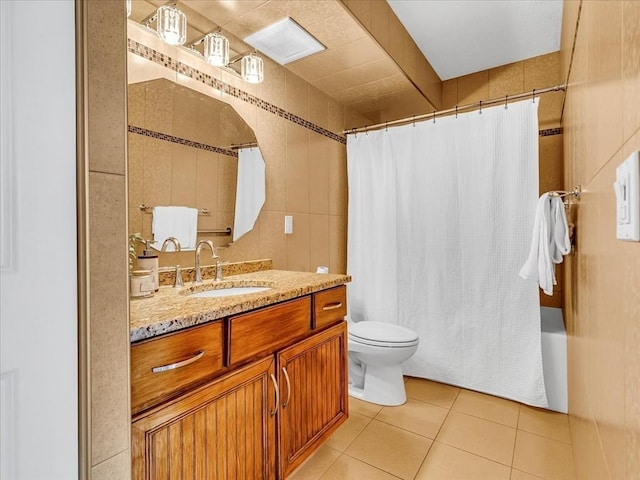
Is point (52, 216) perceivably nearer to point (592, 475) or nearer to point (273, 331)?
point (273, 331)

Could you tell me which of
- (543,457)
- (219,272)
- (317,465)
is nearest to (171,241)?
(219,272)

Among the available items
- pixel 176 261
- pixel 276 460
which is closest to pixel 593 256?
pixel 276 460

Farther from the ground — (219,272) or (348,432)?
(219,272)

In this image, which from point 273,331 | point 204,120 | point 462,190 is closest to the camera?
point 273,331

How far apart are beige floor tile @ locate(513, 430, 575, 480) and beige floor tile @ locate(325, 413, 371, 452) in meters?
0.76

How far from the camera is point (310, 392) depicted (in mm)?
1438

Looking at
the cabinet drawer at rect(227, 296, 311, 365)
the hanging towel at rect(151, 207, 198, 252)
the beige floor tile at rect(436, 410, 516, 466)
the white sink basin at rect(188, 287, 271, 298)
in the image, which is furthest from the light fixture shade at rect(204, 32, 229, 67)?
the beige floor tile at rect(436, 410, 516, 466)

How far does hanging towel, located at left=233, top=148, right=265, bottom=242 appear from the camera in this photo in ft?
6.00

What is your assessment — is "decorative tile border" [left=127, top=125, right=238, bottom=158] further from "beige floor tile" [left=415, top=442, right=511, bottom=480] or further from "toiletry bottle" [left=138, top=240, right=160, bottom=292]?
"beige floor tile" [left=415, top=442, right=511, bottom=480]

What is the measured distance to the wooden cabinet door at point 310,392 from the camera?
1290 mm

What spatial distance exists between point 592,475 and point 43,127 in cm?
154

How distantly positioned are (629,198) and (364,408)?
1979 millimetres

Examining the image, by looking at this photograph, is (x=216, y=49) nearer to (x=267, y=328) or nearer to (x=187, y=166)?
(x=187, y=166)

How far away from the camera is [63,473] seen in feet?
1.87
